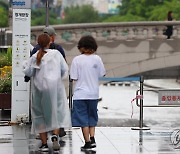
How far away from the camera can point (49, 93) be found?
469 inches

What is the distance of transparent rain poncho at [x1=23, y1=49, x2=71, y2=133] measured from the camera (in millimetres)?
11914

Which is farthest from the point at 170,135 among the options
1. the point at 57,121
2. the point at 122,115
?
the point at 122,115

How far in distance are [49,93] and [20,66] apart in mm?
3751

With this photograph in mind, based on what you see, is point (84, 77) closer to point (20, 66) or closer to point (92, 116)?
point (92, 116)

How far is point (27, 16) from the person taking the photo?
50.5 feet

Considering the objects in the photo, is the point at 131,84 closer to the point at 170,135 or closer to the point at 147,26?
the point at 147,26

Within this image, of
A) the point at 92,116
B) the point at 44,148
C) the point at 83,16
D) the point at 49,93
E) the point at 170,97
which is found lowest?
the point at 44,148

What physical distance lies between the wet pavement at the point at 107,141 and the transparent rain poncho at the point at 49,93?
46 cm

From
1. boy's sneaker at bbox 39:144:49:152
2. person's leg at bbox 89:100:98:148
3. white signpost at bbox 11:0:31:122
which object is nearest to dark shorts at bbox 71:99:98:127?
person's leg at bbox 89:100:98:148

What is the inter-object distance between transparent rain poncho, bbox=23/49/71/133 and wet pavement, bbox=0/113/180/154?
1.52 feet

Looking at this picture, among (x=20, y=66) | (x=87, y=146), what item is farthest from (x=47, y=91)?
(x=20, y=66)

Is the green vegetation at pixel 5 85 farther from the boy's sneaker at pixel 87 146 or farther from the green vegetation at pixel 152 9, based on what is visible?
the green vegetation at pixel 152 9

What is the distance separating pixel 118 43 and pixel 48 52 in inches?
953

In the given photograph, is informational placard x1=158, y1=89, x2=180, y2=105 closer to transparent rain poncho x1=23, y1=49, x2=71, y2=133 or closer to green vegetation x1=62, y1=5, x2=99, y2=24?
transparent rain poncho x1=23, y1=49, x2=71, y2=133
